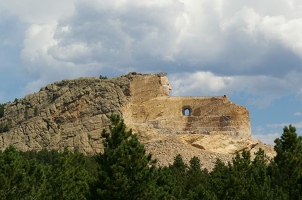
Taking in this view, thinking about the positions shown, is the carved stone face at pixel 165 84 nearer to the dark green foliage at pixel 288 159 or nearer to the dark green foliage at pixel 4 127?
the dark green foliage at pixel 4 127

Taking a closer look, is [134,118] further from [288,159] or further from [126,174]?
[126,174]

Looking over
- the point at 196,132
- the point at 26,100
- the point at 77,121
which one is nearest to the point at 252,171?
the point at 196,132

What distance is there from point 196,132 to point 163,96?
9.31 metres

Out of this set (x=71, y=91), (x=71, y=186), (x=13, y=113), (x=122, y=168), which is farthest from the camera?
(x=13, y=113)

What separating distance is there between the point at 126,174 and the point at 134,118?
68.2m

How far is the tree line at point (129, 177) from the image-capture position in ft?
105

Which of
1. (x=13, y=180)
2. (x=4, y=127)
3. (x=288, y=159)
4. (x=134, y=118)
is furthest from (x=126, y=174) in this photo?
(x=4, y=127)

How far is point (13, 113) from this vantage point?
364 feet

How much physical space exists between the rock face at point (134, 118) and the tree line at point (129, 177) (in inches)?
1741

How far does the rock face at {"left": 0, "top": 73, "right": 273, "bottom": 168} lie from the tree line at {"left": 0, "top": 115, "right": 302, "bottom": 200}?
44215 millimetres

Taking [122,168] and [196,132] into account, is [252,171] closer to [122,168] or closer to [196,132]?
[122,168]

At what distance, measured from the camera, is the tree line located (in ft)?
105

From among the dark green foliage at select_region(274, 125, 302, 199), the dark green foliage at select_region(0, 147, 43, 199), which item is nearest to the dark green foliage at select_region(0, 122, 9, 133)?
the dark green foliage at select_region(0, 147, 43, 199)

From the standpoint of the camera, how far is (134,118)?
10025cm
